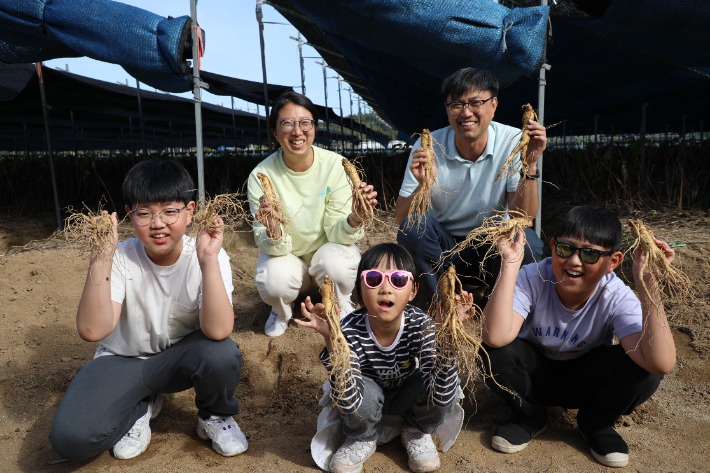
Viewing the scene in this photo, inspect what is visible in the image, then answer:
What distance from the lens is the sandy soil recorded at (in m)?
1.65

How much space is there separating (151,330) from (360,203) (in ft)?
3.36

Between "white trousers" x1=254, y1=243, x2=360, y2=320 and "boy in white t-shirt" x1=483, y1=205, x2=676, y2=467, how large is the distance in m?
1.00

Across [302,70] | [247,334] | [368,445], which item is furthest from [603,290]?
[302,70]

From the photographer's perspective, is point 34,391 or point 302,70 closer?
point 34,391

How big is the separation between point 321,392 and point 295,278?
2.13 feet

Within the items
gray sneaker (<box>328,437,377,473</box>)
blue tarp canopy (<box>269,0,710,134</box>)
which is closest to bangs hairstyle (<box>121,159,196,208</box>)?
gray sneaker (<box>328,437,377,473</box>)

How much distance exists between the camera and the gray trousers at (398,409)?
1.54 metres

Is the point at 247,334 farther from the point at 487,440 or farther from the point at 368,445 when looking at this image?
the point at 487,440

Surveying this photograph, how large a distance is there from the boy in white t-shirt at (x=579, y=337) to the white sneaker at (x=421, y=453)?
0.26 metres

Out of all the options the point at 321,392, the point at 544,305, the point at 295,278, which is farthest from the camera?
the point at 295,278

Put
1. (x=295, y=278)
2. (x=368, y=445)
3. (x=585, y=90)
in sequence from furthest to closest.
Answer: (x=585, y=90)
(x=295, y=278)
(x=368, y=445)

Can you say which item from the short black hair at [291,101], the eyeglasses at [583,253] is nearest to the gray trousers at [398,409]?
the eyeglasses at [583,253]

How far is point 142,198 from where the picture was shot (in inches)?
65.4

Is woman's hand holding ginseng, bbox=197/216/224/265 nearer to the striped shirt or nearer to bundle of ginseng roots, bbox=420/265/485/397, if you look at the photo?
the striped shirt
